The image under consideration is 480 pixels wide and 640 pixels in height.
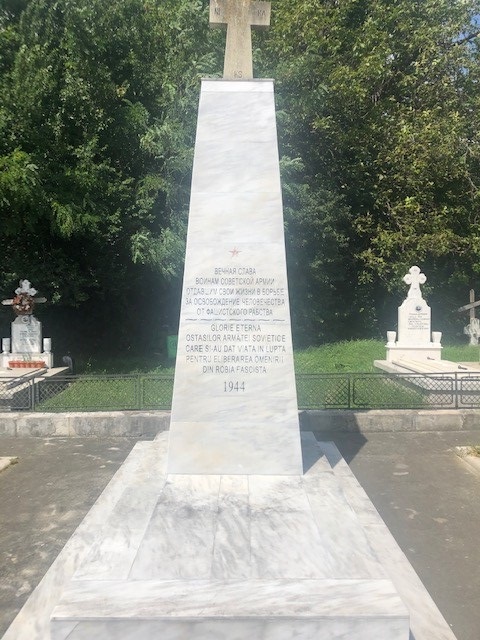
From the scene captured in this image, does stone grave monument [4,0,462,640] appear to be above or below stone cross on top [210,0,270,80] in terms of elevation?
below

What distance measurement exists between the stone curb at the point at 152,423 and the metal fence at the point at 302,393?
0.57 m

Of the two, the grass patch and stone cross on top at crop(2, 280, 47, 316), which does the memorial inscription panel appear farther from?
the grass patch

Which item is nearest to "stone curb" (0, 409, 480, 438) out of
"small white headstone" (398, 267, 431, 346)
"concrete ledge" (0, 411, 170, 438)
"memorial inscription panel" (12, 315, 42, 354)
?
"concrete ledge" (0, 411, 170, 438)

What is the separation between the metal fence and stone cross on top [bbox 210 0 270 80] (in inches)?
194

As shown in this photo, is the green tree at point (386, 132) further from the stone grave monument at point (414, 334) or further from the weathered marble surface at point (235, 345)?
the weathered marble surface at point (235, 345)

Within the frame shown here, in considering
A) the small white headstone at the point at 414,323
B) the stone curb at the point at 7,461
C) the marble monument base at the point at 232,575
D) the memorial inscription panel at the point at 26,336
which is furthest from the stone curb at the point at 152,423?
the small white headstone at the point at 414,323

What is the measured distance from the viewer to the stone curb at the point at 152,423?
7.95 metres

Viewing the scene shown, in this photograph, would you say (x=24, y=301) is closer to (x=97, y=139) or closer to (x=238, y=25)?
(x=97, y=139)

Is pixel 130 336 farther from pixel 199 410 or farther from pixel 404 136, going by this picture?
pixel 199 410

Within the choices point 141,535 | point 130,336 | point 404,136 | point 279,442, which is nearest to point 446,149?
point 404,136

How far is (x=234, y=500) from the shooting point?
13.3 ft

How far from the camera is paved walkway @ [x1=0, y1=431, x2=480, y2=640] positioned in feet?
12.9

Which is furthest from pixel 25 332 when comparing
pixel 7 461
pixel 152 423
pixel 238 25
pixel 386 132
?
pixel 386 132

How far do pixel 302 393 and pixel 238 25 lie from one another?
5.55 metres
